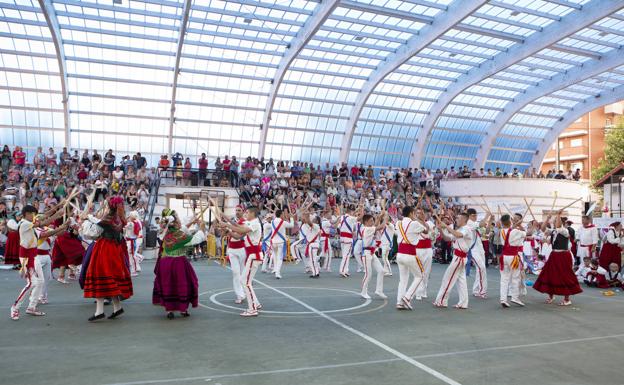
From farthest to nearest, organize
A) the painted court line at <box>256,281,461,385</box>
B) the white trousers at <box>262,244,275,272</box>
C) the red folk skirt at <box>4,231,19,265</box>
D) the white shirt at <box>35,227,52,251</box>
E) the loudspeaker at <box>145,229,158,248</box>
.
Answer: the loudspeaker at <box>145,229,158,248</box> < the white trousers at <box>262,244,275,272</box> < the red folk skirt at <box>4,231,19,265</box> < the white shirt at <box>35,227,52,251</box> < the painted court line at <box>256,281,461,385</box>

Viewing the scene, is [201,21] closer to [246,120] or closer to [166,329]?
[246,120]

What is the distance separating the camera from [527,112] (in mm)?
45906

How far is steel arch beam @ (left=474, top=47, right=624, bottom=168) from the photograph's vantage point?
1331 inches

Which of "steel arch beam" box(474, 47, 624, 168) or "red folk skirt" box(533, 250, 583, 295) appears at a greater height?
"steel arch beam" box(474, 47, 624, 168)

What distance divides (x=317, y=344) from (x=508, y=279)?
4950mm

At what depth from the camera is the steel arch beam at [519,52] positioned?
27.0m

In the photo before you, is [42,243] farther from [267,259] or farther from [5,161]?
[5,161]

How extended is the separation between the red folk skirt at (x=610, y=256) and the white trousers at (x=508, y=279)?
5598mm

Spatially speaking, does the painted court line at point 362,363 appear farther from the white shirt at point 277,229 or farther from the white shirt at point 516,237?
the white shirt at point 277,229

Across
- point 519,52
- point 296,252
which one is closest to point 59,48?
point 296,252

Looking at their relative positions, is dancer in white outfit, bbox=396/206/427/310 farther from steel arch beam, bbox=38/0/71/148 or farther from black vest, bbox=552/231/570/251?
steel arch beam, bbox=38/0/71/148

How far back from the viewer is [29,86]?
1318 inches

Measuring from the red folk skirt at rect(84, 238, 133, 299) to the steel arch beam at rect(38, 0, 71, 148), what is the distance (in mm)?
23362

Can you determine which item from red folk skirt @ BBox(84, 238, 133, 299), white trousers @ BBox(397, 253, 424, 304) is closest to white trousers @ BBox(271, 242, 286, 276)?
white trousers @ BBox(397, 253, 424, 304)
